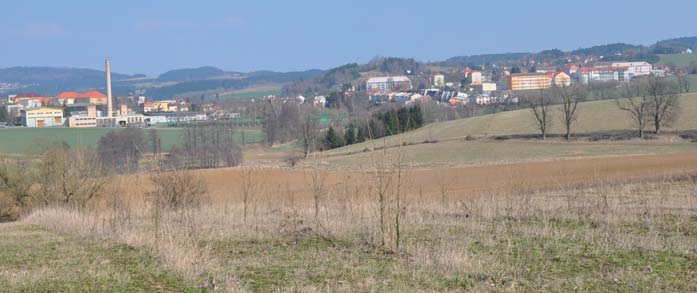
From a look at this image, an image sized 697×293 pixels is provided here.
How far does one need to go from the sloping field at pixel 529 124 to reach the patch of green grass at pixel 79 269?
51.3 m

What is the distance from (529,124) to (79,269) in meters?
69.5

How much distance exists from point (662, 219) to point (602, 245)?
3.77 m

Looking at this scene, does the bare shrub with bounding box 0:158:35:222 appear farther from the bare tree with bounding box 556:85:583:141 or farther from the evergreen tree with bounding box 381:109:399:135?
the bare tree with bounding box 556:85:583:141

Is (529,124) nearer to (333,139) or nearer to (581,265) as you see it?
(333,139)

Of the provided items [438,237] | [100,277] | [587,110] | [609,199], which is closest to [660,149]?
[587,110]

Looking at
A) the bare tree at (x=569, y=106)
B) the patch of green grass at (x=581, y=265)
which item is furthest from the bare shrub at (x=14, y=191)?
the bare tree at (x=569, y=106)

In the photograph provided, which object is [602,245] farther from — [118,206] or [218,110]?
[218,110]

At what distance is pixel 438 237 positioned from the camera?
1223cm

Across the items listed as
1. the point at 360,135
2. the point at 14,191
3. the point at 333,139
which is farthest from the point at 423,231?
the point at 360,135

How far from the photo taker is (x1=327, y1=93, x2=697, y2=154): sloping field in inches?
2643

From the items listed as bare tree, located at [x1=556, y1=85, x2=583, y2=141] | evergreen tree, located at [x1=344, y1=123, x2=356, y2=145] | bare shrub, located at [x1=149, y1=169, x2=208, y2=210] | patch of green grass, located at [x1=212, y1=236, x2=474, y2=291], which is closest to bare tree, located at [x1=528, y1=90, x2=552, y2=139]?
bare tree, located at [x1=556, y1=85, x2=583, y2=141]

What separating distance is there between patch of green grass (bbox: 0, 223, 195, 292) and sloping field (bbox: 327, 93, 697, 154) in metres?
51.3

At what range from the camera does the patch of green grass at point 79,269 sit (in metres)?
8.55

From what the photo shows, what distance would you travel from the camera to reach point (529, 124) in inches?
2980
